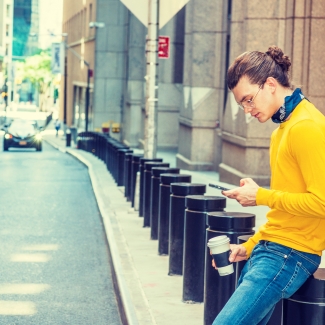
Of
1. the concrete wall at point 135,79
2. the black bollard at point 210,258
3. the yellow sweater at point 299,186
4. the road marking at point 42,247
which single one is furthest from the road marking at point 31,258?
the concrete wall at point 135,79

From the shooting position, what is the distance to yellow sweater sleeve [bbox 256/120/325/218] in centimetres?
391

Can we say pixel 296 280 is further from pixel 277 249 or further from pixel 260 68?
pixel 260 68

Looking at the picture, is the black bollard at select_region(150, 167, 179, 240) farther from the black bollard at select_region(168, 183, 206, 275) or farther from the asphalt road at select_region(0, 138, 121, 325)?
the black bollard at select_region(168, 183, 206, 275)

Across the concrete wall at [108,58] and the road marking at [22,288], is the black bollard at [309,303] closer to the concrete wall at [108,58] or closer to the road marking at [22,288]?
the road marking at [22,288]

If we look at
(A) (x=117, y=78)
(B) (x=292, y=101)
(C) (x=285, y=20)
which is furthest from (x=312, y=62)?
(A) (x=117, y=78)

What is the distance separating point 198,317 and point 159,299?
2.66 feet

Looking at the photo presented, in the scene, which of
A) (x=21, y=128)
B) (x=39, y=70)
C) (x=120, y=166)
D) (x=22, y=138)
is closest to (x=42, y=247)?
(x=120, y=166)

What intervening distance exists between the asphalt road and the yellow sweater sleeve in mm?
4007

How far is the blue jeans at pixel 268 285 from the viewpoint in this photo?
160 inches

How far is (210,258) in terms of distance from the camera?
6.56m

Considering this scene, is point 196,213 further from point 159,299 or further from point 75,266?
point 75,266

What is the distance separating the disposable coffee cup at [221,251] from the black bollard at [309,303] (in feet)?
1.32

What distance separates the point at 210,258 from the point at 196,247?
1.35m

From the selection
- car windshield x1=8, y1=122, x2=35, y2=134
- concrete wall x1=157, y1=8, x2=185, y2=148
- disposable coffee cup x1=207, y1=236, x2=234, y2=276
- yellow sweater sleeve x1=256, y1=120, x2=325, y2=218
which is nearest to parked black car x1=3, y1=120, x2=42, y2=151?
car windshield x1=8, y1=122, x2=35, y2=134
